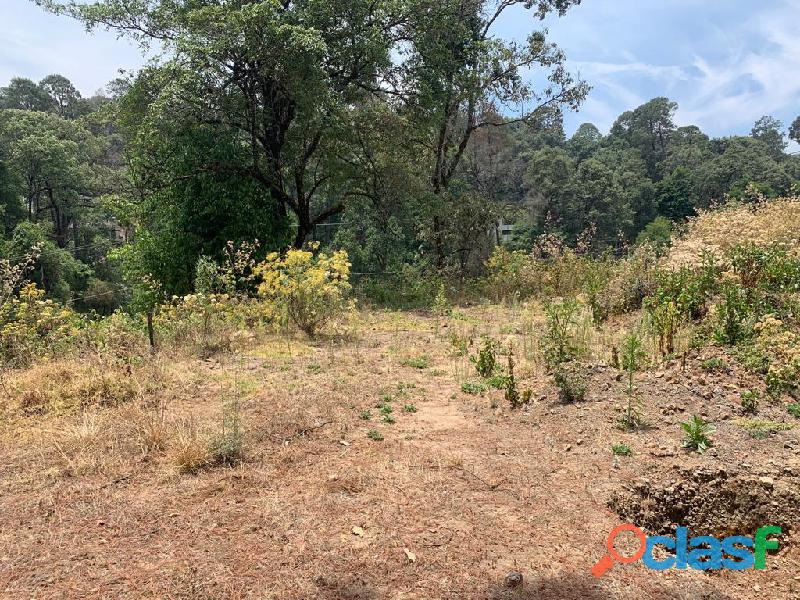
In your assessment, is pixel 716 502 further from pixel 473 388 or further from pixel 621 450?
pixel 473 388

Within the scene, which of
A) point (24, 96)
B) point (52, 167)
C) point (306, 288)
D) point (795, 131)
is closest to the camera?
point (306, 288)

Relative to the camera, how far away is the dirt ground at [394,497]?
7.66ft

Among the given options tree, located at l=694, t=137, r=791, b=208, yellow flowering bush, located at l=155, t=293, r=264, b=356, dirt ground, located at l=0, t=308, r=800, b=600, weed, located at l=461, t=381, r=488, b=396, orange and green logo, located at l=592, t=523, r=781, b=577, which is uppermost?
tree, located at l=694, t=137, r=791, b=208

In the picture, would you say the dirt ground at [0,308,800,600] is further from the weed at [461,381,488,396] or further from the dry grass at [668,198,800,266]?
the dry grass at [668,198,800,266]

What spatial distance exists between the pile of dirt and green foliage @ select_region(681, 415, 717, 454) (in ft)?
0.93

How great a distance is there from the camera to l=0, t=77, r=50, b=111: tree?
34000 mm

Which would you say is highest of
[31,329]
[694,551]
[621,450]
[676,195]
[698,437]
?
[676,195]

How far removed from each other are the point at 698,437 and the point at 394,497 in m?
1.88

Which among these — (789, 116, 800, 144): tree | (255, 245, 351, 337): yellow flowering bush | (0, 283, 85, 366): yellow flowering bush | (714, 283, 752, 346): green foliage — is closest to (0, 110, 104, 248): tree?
(0, 283, 85, 366): yellow flowering bush

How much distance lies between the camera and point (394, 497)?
2.98m

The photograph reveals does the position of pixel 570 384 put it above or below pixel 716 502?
above

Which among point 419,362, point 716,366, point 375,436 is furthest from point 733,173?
point 375,436

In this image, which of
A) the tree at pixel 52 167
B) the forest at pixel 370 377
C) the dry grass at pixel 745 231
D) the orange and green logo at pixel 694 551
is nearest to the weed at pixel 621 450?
the forest at pixel 370 377

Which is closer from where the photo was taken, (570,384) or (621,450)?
(621,450)
